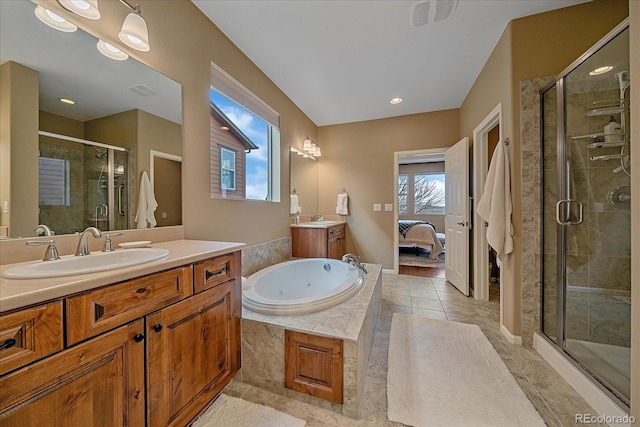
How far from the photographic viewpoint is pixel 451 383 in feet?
4.75

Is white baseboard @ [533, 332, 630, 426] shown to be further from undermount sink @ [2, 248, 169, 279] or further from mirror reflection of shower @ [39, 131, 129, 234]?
mirror reflection of shower @ [39, 131, 129, 234]

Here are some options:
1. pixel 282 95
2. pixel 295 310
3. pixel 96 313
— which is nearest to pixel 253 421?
pixel 295 310

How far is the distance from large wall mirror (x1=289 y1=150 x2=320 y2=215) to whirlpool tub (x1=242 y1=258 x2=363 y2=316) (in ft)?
3.89

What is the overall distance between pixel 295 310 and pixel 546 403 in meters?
1.51

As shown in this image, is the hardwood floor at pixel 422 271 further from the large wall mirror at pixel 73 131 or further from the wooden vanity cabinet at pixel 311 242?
the large wall mirror at pixel 73 131

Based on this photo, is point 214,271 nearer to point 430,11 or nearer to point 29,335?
point 29,335

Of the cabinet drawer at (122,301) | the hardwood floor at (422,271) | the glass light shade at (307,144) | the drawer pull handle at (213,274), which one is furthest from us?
the hardwood floor at (422,271)

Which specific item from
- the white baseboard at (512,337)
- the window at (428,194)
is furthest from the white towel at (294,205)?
the window at (428,194)

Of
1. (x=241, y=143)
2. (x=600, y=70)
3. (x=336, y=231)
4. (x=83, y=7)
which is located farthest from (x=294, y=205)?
(x=600, y=70)

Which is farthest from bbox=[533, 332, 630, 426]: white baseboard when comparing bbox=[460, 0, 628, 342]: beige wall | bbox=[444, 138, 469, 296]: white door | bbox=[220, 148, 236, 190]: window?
bbox=[220, 148, 236, 190]: window

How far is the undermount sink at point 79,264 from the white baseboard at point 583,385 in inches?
90.2

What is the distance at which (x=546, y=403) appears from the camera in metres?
1.29

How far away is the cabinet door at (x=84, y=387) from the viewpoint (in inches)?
22.9

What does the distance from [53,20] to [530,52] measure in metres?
3.05
